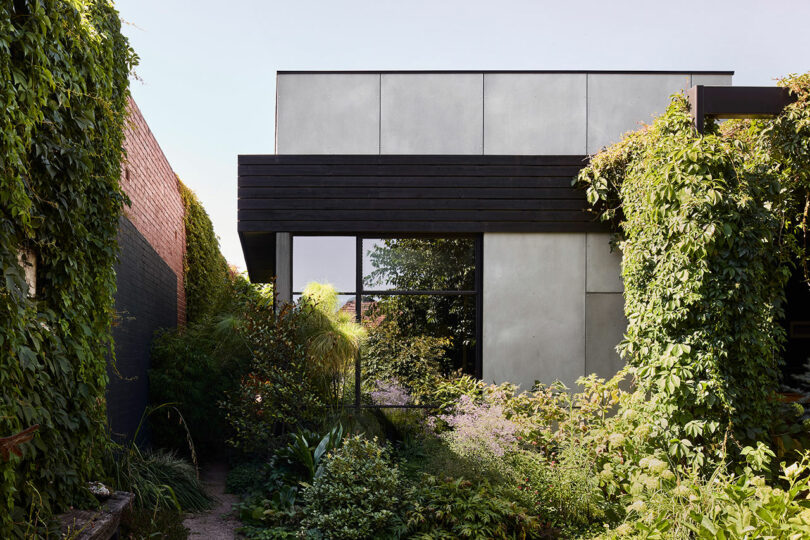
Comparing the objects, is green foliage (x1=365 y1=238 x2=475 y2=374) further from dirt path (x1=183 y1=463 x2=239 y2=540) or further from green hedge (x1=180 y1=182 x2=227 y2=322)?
green hedge (x1=180 y1=182 x2=227 y2=322)

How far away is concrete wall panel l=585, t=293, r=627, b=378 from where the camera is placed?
21.4ft

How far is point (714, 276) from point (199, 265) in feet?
27.2

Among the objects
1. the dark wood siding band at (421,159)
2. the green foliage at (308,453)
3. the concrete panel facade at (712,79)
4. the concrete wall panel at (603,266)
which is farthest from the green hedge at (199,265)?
the concrete panel facade at (712,79)

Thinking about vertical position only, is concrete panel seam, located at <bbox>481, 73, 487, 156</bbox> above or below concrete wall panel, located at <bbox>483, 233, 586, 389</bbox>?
above

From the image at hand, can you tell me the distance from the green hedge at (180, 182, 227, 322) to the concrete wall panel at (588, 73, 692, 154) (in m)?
5.66

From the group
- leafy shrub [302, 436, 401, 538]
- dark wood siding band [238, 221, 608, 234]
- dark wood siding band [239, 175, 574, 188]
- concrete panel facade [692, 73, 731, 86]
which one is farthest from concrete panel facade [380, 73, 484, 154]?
leafy shrub [302, 436, 401, 538]

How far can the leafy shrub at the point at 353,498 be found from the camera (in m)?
4.12

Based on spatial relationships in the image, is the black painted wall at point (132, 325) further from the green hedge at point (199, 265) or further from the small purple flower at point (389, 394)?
the small purple flower at point (389, 394)

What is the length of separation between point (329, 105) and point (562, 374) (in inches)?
162

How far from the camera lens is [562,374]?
255 inches

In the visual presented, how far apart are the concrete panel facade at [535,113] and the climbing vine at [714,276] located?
62.2 inches

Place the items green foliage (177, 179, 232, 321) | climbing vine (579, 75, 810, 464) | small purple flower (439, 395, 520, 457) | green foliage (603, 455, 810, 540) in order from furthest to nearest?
green foliage (177, 179, 232, 321) → small purple flower (439, 395, 520, 457) → climbing vine (579, 75, 810, 464) → green foliage (603, 455, 810, 540)

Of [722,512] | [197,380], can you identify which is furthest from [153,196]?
[722,512]

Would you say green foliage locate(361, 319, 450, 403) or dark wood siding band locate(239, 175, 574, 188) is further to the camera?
dark wood siding band locate(239, 175, 574, 188)
